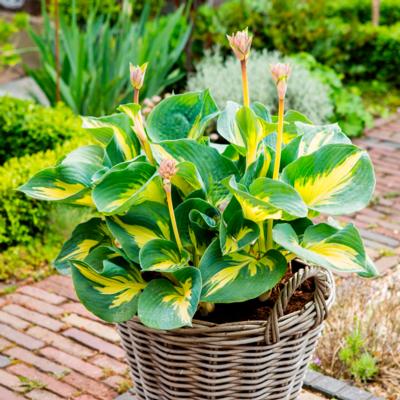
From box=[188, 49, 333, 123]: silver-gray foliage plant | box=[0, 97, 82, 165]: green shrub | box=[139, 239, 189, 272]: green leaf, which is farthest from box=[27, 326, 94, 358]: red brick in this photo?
box=[188, 49, 333, 123]: silver-gray foliage plant

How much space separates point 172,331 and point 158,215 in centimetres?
33

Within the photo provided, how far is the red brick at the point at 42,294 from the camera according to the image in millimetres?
4020

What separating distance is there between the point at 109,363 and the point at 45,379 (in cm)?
29

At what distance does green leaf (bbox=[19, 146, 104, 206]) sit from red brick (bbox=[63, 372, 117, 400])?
1.21 metres

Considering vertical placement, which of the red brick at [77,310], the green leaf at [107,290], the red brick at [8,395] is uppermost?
the green leaf at [107,290]

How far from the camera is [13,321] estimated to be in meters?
3.80

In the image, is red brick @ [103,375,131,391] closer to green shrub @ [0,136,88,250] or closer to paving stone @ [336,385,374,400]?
paving stone @ [336,385,374,400]

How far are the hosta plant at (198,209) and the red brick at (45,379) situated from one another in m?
1.07

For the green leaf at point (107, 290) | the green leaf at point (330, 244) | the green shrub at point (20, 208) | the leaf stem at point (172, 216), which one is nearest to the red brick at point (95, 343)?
the green shrub at point (20, 208)

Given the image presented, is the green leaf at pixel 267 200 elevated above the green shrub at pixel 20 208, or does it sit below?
above

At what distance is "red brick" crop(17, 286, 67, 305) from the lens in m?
4.02

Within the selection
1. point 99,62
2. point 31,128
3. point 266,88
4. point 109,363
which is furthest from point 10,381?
point 266,88

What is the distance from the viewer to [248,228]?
2.15 metres

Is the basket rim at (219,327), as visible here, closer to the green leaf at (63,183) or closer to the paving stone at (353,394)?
the green leaf at (63,183)
